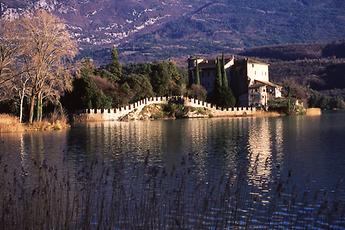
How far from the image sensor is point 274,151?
29719 mm

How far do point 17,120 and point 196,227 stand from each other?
38460 mm

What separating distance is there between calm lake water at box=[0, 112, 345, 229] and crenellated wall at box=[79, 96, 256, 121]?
1008 inches

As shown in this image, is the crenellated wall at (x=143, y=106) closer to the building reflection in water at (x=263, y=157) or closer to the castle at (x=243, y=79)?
the castle at (x=243, y=79)

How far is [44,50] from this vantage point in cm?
4947

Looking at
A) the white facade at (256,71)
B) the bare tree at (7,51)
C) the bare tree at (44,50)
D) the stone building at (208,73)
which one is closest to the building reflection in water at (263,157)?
the bare tree at (44,50)

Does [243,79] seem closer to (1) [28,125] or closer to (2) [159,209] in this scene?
(1) [28,125]

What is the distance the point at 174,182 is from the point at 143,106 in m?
57.3

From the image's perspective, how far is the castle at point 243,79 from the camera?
92688 millimetres

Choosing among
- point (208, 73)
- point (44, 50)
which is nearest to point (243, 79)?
point (208, 73)

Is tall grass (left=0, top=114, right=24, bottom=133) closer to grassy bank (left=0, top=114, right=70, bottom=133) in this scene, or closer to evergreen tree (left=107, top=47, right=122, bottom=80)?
grassy bank (left=0, top=114, right=70, bottom=133)

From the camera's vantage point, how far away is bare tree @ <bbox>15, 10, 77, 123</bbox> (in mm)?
48125

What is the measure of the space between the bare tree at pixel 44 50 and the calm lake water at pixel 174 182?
8.05m

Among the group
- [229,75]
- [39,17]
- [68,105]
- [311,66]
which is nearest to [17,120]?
[39,17]

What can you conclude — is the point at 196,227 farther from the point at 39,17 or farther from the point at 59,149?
the point at 39,17
